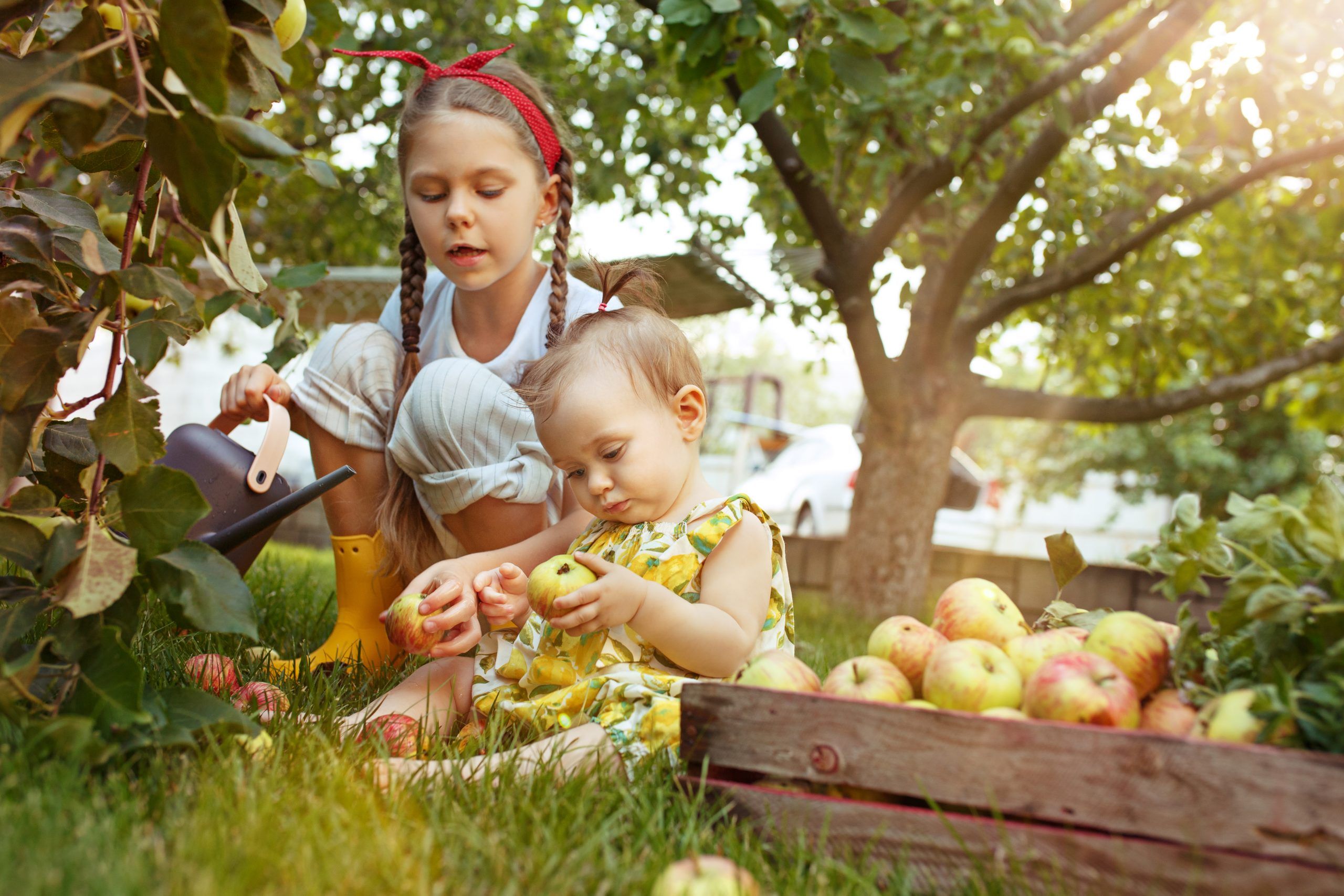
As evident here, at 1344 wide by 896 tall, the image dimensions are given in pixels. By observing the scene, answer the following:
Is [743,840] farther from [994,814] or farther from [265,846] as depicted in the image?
[265,846]

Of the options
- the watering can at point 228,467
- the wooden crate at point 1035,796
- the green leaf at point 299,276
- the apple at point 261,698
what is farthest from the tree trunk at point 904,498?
the wooden crate at point 1035,796

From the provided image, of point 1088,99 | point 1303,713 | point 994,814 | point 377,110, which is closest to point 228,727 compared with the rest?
point 994,814

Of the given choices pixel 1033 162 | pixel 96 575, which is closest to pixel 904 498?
pixel 1033 162

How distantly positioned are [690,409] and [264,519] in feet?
2.52

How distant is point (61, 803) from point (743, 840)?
2.42 feet

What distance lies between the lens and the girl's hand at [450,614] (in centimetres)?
153

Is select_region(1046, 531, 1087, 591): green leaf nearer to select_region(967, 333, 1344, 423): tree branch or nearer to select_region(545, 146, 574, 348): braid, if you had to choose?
select_region(545, 146, 574, 348): braid

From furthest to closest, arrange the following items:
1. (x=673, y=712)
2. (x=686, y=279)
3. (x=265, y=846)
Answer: (x=686, y=279)
(x=673, y=712)
(x=265, y=846)

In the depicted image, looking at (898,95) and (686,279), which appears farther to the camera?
(686,279)

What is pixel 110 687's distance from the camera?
1.12 meters

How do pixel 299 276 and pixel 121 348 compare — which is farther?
pixel 299 276

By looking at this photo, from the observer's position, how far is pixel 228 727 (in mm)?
1248

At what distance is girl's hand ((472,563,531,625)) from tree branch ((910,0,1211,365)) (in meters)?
2.40

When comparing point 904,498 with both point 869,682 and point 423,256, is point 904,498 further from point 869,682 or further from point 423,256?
point 869,682
